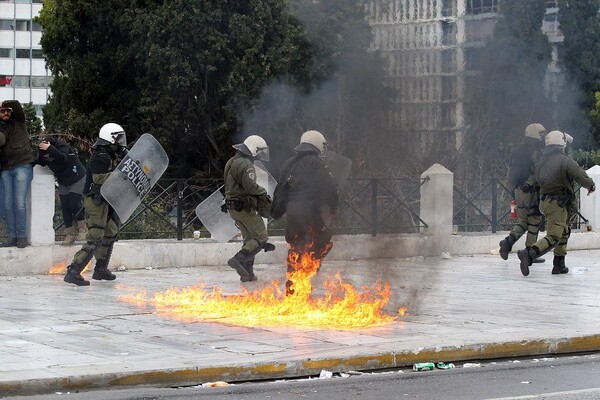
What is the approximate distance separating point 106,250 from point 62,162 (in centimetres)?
154

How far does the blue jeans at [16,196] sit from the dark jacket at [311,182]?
172 inches

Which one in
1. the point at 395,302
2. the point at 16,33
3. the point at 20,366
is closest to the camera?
the point at 20,366

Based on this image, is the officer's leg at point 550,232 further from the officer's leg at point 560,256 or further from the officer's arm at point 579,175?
the officer's arm at point 579,175

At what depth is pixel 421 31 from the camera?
1088 centimetres

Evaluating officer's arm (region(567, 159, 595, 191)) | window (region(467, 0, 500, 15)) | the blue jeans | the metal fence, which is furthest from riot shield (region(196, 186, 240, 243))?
window (region(467, 0, 500, 15))

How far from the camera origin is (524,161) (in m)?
17.1

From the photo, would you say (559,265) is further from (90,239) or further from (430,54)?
(90,239)

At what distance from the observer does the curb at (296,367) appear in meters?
8.41

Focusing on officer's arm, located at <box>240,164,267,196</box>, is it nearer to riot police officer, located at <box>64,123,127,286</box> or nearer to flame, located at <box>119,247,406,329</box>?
flame, located at <box>119,247,406,329</box>

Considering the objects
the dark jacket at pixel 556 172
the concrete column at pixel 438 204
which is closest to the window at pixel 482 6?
the dark jacket at pixel 556 172

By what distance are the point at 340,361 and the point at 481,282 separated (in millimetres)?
6524

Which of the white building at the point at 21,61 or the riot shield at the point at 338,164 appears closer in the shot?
the riot shield at the point at 338,164

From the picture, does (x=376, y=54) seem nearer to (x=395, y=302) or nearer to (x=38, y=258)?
(x=395, y=302)

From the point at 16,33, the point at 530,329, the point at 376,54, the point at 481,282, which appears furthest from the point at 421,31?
the point at 16,33
